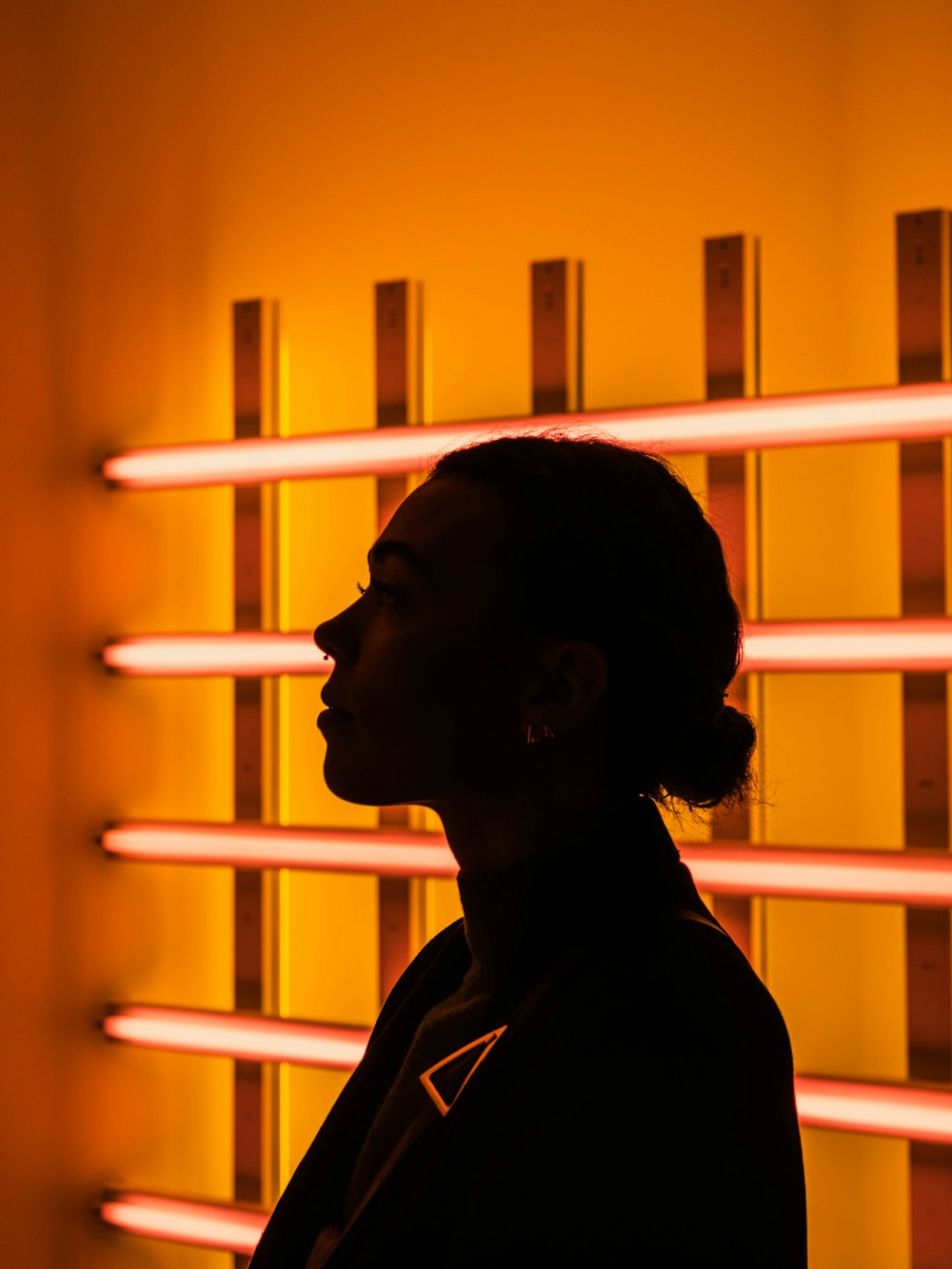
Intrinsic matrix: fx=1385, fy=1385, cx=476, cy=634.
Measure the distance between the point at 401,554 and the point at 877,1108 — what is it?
50.1 inches

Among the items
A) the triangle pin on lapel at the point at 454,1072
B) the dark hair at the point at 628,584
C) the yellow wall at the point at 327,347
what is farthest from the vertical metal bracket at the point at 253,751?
the triangle pin on lapel at the point at 454,1072

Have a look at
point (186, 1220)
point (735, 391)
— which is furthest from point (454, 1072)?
point (186, 1220)

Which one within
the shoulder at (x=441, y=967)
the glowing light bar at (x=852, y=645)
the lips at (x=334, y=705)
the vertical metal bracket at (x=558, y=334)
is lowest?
the shoulder at (x=441, y=967)

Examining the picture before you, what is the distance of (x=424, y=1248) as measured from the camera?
770 mm

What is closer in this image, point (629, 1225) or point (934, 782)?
point (629, 1225)

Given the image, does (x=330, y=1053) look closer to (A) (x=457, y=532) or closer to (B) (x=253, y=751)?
(B) (x=253, y=751)

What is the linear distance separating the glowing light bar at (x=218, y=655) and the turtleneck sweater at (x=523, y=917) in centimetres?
119

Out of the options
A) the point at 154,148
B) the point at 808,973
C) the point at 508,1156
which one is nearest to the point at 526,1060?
the point at 508,1156

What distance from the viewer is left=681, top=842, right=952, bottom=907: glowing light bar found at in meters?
1.83

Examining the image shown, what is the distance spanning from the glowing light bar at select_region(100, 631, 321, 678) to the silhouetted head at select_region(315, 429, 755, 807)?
117 centimetres

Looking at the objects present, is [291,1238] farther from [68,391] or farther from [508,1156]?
[68,391]

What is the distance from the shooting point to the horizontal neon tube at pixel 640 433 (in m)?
1.84

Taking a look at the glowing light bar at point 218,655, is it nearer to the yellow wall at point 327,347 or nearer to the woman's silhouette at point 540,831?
the yellow wall at point 327,347

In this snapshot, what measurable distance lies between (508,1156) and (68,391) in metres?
2.40
